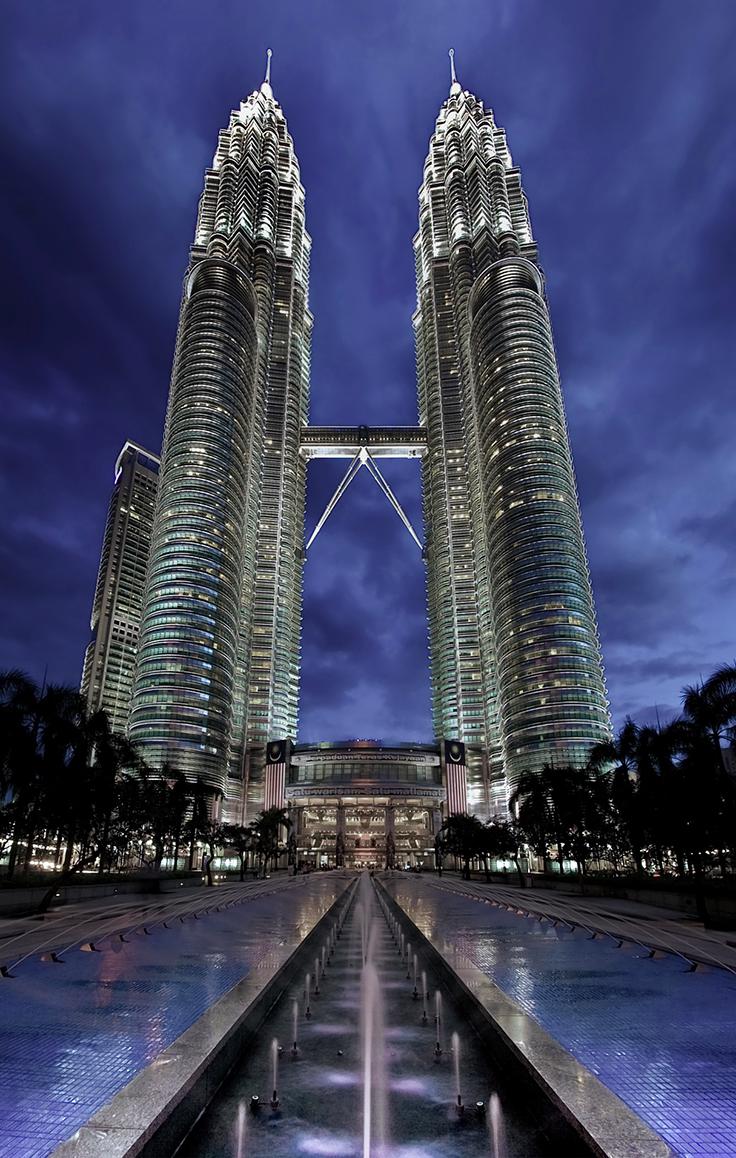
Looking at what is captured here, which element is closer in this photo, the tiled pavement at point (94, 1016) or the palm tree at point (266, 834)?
the tiled pavement at point (94, 1016)

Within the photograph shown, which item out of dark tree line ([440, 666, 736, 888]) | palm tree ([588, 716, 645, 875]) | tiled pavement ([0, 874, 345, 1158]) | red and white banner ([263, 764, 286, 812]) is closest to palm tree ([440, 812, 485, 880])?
dark tree line ([440, 666, 736, 888])

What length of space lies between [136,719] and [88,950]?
140164mm

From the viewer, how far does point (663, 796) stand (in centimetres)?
3891

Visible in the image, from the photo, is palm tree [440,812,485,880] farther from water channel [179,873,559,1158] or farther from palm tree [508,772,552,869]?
water channel [179,873,559,1158]

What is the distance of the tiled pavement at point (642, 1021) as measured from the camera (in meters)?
7.04

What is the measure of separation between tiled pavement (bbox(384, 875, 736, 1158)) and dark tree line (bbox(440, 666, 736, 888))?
37.0 feet

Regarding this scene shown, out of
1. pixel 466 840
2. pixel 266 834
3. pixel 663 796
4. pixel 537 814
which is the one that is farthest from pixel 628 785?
pixel 266 834

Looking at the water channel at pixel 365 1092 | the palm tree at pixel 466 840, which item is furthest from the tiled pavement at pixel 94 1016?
the palm tree at pixel 466 840

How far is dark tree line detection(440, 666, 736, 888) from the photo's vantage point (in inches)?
1275

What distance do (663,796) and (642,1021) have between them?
103 ft

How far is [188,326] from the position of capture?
191625 mm

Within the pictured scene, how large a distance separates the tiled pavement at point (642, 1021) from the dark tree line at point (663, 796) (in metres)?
11.3

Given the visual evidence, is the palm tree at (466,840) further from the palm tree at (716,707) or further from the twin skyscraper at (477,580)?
the palm tree at (716,707)

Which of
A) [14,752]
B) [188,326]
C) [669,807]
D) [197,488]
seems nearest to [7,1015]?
[14,752]
